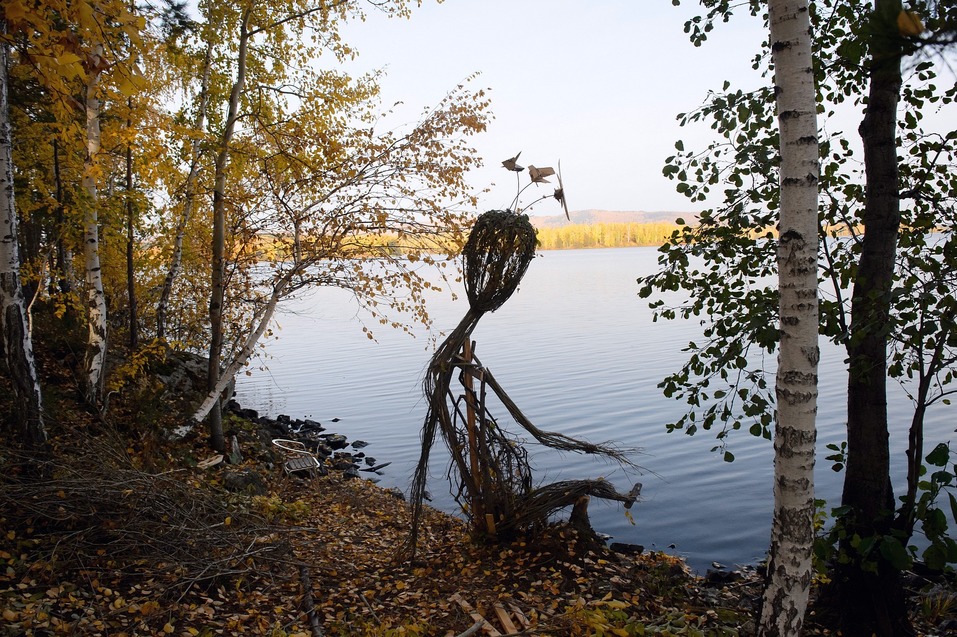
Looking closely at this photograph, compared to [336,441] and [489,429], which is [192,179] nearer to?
[336,441]

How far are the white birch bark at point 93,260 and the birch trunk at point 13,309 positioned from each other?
1.52m

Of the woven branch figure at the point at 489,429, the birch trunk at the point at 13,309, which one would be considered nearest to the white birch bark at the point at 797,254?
the woven branch figure at the point at 489,429

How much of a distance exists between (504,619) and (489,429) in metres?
1.84

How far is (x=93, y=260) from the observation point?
7.57 metres

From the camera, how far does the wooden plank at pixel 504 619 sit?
4.41 m

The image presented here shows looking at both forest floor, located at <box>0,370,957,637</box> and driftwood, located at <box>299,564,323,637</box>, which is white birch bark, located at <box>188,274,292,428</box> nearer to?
forest floor, located at <box>0,370,957,637</box>

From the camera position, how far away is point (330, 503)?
8.88 m

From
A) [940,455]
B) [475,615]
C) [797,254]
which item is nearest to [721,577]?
[475,615]

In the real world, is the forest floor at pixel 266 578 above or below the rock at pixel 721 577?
above

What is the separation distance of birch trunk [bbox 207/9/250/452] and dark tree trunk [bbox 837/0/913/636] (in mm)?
7094

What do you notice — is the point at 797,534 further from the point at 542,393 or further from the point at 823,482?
the point at 542,393

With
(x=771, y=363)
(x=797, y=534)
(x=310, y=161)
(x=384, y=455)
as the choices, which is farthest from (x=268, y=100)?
(x=771, y=363)

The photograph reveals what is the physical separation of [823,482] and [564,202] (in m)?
7.87

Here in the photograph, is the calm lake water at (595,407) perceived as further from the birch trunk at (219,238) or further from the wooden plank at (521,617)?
the wooden plank at (521,617)
